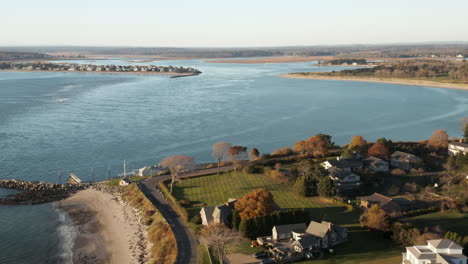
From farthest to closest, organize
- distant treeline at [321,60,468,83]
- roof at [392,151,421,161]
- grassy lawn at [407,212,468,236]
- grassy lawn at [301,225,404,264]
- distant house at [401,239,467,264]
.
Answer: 1. distant treeline at [321,60,468,83]
2. roof at [392,151,421,161]
3. grassy lawn at [407,212,468,236]
4. grassy lawn at [301,225,404,264]
5. distant house at [401,239,467,264]

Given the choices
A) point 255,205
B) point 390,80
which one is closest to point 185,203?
point 255,205

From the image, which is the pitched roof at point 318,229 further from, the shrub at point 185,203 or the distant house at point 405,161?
the distant house at point 405,161

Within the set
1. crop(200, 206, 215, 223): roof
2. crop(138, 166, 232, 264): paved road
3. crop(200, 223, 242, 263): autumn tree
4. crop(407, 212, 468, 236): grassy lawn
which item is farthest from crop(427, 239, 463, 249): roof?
crop(200, 206, 215, 223): roof

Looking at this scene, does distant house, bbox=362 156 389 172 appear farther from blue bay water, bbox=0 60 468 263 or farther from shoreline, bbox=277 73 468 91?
shoreline, bbox=277 73 468 91

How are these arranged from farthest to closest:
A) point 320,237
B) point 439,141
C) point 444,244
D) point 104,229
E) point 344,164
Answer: point 439,141
point 344,164
point 104,229
point 320,237
point 444,244

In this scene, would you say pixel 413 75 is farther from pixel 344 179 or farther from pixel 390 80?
pixel 344 179

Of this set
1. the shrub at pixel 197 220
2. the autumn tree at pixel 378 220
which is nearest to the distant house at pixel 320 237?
the autumn tree at pixel 378 220
